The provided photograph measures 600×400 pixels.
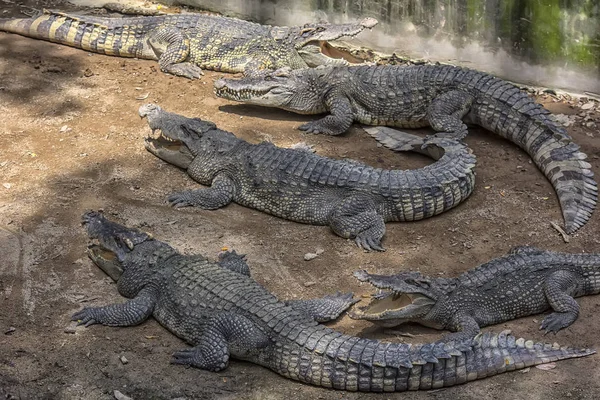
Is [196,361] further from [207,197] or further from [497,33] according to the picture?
[497,33]

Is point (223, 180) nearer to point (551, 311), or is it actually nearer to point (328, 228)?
point (328, 228)

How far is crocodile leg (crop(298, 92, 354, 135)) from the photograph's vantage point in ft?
28.6

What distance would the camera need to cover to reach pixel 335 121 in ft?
28.5

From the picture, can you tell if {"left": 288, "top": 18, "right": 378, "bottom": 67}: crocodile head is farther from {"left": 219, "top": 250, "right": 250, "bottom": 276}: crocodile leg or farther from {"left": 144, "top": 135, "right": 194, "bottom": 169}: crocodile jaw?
{"left": 219, "top": 250, "right": 250, "bottom": 276}: crocodile leg

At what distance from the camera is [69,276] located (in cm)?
625

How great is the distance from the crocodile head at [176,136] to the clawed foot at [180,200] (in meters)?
0.56

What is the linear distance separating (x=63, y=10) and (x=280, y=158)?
5541 millimetres

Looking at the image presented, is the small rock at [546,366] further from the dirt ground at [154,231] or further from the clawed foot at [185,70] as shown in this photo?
the clawed foot at [185,70]

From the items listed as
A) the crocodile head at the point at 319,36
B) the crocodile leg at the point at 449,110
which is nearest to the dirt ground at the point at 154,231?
the crocodile leg at the point at 449,110

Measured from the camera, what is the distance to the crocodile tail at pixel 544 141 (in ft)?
23.9

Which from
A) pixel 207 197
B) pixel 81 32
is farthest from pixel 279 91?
pixel 81 32

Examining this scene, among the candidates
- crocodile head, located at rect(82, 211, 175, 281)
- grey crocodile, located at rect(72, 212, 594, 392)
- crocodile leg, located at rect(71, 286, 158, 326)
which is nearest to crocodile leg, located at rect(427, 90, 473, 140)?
grey crocodile, located at rect(72, 212, 594, 392)

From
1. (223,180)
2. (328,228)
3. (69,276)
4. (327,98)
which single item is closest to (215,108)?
(327,98)

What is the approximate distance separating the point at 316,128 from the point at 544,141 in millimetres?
2288
